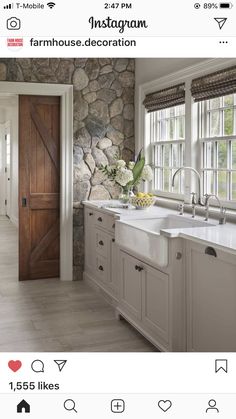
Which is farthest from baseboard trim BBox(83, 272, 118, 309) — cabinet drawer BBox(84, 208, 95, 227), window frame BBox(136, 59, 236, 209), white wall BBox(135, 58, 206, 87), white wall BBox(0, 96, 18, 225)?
white wall BBox(0, 96, 18, 225)

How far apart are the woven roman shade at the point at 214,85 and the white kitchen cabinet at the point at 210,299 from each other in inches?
44.4

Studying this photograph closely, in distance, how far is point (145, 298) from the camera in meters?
2.63

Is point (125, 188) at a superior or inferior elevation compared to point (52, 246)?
superior

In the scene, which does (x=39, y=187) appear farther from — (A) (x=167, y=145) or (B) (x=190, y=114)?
(B) (x=190, y=114)

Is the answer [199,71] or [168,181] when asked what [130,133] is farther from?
[199,71]

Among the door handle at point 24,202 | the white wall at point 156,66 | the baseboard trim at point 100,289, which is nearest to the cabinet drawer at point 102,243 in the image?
the baseboard trim at point 100,289

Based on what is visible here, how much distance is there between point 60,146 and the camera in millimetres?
4164

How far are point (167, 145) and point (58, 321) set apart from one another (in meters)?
1.72

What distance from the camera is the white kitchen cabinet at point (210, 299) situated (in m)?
1.91

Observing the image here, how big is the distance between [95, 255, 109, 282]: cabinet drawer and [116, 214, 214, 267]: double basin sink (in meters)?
0.71
